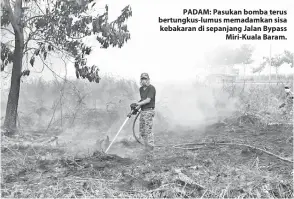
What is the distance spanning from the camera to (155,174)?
17.0 feet

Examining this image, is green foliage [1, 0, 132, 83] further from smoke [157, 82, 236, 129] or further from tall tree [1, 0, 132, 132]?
smoke [157, 82, 236, 129]

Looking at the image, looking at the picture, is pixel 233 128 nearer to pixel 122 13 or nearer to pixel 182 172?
pixel 122 13

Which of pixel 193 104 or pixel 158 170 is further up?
pixel 193 104

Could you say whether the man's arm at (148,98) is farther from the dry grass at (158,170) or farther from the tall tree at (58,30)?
the tall tree at (58,30)

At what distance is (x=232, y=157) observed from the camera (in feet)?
22.2

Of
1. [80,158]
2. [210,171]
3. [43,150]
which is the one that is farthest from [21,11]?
[210,171]

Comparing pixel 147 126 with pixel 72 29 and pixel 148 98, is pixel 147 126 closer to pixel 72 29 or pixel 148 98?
pixel 148 98

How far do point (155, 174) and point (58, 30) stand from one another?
506 centimetres

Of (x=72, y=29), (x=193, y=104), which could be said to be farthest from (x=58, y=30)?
(x=193, y=104)

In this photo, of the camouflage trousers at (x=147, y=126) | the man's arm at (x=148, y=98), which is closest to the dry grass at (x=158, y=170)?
the camouflage trousers at (x=147, y=126)

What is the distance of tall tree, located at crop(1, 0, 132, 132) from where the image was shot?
852cm

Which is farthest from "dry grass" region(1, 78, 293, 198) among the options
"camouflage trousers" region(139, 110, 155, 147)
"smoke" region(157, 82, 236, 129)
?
"smoke" region(157, 82, 236, 129)

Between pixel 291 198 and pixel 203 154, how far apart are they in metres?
2.68

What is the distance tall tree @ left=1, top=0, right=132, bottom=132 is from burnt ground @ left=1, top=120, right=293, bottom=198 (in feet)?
8.23
